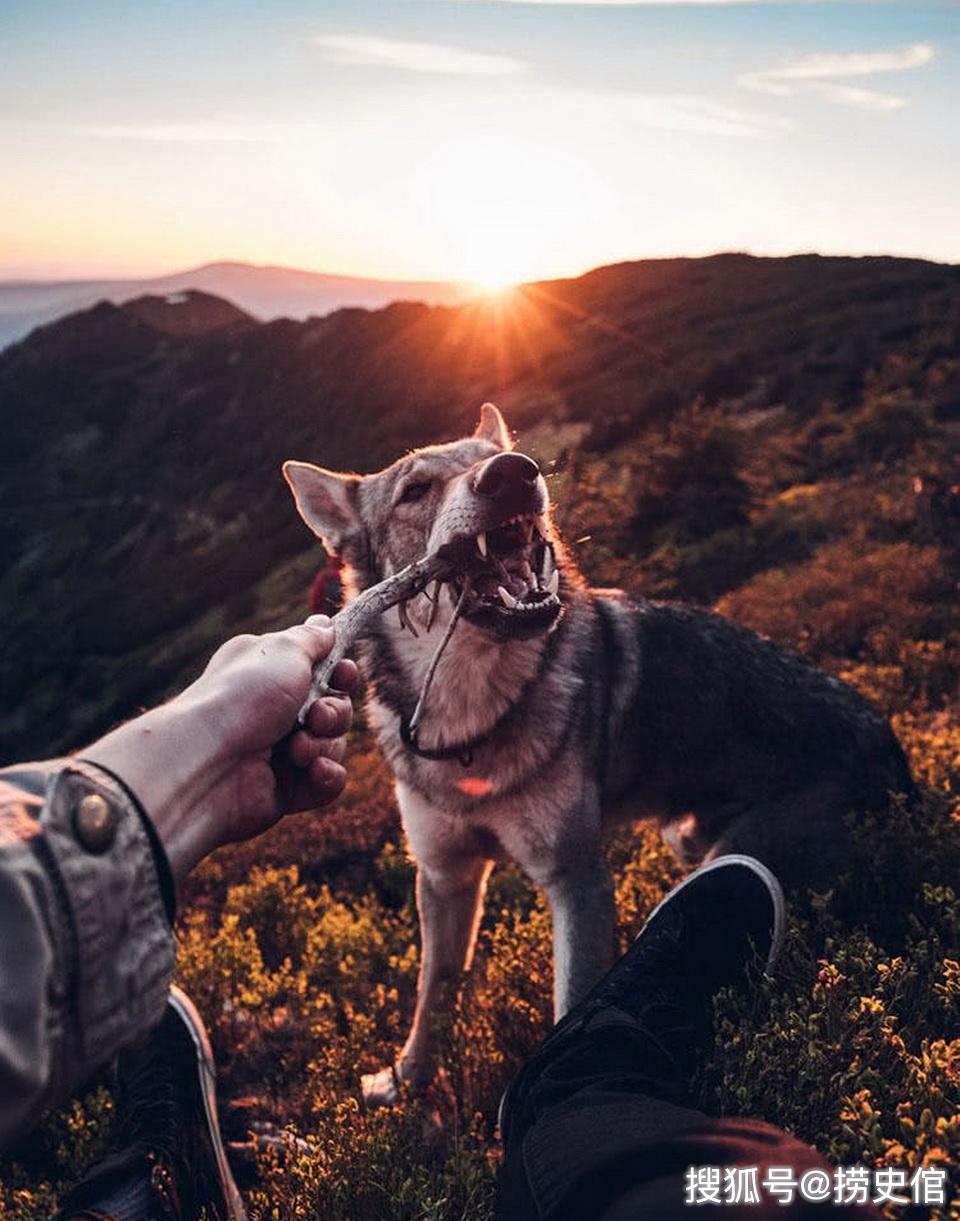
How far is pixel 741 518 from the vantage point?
39.9 ft

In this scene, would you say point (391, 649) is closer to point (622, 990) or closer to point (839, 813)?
point (622, 990)

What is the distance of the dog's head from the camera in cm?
303

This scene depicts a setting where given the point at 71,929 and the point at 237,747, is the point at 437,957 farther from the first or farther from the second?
the point at 71,929

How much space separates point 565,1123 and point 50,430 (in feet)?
168

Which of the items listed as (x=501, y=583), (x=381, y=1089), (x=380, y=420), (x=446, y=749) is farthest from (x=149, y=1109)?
(x=380, y=420)

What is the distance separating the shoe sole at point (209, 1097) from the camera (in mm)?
2801

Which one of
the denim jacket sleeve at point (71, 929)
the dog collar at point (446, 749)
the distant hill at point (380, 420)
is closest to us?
the denim jacket sleeve at point (71, 929)

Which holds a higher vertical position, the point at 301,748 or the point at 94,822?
the point at 94,822

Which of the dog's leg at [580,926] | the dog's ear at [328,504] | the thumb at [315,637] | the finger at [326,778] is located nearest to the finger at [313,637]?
the thumb at [315,637]

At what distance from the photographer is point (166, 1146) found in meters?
2.79

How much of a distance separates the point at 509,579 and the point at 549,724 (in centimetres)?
62

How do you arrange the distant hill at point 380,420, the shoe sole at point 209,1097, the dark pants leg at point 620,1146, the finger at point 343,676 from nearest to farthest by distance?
the dark pants leg at point 620,1146 < the finger at point 343,676 < the shoe sole at point 209,1097 < the distant hill at point 380,420

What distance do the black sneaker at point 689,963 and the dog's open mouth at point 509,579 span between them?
1111mm

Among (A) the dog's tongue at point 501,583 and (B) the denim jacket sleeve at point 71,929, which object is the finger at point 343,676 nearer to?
(B) the denim jacket sleeve at point 71,929
